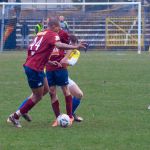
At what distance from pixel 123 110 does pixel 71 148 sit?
4.58m

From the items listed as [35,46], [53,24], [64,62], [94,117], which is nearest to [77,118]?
[94,117]

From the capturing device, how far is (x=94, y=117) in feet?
43.7

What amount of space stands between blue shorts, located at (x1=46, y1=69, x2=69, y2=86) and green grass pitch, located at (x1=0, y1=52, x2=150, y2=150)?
68 cm

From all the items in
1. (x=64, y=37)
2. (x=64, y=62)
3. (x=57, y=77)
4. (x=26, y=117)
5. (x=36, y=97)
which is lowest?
(x=26, y=117)

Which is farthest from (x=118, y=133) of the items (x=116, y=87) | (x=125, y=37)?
(x=125, y=37)

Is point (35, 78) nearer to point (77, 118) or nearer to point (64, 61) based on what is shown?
point (64, 61)

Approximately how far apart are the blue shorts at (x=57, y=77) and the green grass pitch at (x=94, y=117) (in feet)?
2.23

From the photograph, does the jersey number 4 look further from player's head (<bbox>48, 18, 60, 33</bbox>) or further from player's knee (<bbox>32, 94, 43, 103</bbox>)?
player's knee (<bbox>32, 94, 43, 103</bbox>)

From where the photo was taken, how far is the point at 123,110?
14398 mm

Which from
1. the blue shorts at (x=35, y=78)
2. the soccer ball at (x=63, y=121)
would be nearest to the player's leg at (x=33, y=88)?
the blue shorts at (x=35, y=78)

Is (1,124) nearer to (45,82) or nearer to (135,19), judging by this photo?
(45,82)

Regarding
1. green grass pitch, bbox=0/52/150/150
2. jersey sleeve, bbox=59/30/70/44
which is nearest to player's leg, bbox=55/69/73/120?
green grass pitch, bbox=0/52/150/150

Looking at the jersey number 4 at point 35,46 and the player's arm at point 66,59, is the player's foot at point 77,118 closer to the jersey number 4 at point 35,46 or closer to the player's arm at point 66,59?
the player's arm at point 66,59

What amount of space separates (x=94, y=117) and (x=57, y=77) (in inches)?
46.3
